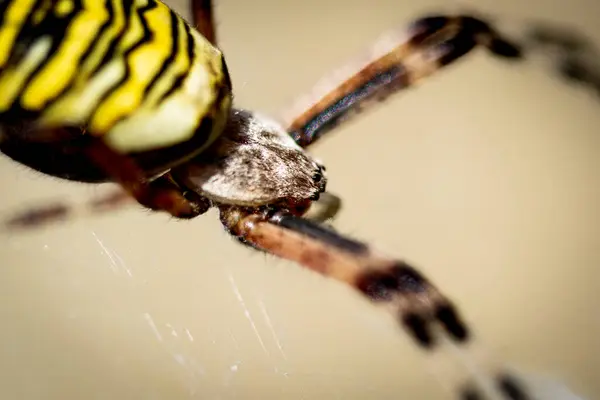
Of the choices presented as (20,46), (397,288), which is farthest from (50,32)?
(397,288)

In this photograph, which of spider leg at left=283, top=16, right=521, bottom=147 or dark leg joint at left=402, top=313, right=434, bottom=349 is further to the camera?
spider leg at left=283, top=16, right=521, bottom=147

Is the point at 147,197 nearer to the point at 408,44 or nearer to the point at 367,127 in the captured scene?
the point at 408,44

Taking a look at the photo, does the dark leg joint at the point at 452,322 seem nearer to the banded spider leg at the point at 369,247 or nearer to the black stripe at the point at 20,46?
the banded spider leg at the point at 369,247

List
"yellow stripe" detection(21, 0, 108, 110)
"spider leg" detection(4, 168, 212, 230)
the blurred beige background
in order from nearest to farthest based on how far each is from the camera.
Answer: "yellow stripe" detection(21, 0, 108, 110) < "spider leg" detection(4, 168, 212, 230) < the blurred beige background

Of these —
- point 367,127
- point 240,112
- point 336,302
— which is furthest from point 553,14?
point 240,112

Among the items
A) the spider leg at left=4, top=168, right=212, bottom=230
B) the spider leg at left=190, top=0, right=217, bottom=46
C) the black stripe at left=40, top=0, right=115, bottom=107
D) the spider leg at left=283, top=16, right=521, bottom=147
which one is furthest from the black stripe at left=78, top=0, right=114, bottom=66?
the spider leg at left=283, top=16, right=521, bottom=147

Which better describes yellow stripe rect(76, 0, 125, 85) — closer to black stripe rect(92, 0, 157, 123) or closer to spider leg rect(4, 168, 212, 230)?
black stripe rect(92, 0, 157, 123)
